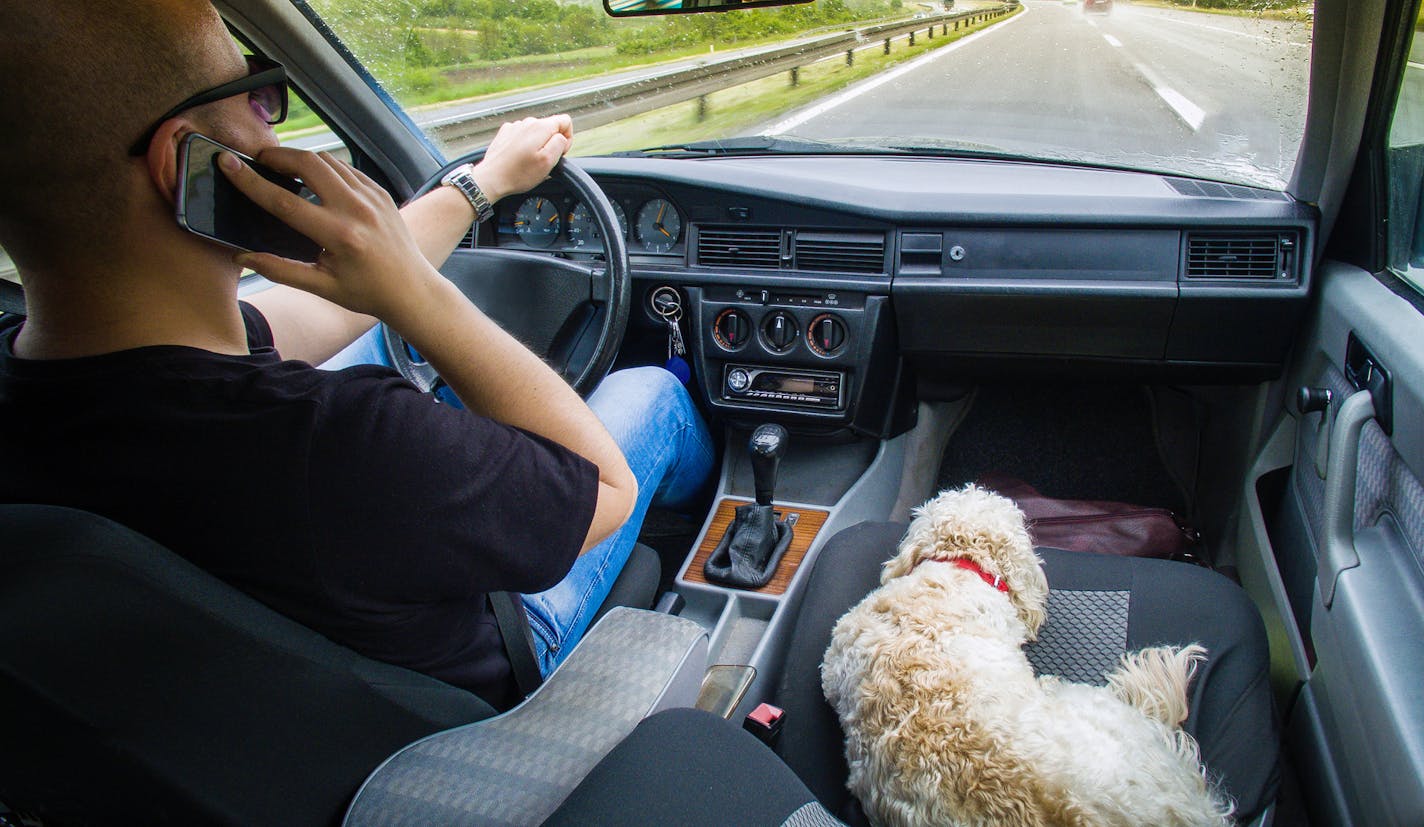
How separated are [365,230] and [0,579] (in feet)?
2.04

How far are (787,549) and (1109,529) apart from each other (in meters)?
1.13

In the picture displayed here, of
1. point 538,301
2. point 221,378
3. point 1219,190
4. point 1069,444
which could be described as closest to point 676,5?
point 538,301

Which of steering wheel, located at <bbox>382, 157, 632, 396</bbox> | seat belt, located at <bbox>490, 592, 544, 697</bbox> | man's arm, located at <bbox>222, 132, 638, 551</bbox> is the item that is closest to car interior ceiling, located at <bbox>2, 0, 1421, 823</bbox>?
steering wheel, located at <bbox>382, 157, 632, 396</bbox>

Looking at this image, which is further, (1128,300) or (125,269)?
(1128,300)

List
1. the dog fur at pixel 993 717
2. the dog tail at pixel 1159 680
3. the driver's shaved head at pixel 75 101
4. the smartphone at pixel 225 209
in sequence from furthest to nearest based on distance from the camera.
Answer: the dog tail at pixel 1159 680 < the dog fur at pixel 993 717 < the smartphone at pixel 225 209 < the driver's shaved head at pixel 75 101

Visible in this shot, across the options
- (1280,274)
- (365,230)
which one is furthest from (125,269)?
(1280,274)

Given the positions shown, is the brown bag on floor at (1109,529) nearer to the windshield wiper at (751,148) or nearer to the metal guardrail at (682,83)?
the windshield wiper at (751,148)

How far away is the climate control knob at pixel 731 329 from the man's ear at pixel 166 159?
240 centimetres

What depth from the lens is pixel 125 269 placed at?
1147 mm

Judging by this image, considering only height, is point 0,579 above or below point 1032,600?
above

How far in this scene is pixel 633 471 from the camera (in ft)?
8.53

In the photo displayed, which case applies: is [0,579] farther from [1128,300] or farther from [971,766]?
[1128,300]

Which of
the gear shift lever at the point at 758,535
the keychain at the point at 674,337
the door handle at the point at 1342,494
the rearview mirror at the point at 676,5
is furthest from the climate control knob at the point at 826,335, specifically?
the door handle at the point at 1342,494

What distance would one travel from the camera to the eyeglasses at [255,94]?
112 centimetres
